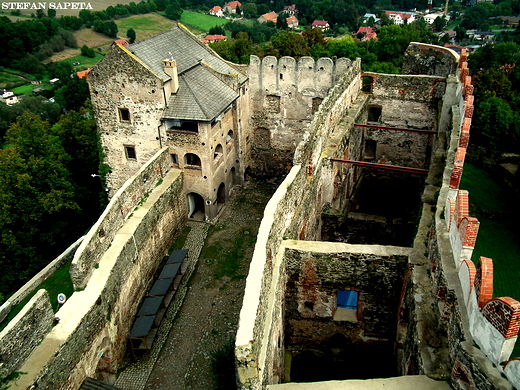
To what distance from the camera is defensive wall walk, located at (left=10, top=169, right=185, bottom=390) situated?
12.7 metres

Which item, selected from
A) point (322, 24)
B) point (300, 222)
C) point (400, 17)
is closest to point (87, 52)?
point (322, 24)

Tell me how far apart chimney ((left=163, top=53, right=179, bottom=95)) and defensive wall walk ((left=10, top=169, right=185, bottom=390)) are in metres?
6.06

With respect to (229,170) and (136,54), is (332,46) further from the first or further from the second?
(136,54)

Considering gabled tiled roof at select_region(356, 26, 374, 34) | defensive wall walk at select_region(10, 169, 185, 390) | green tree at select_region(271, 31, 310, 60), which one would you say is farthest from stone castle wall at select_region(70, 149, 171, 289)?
gabled tiled roof at select_region(356, 26, 374, 34)

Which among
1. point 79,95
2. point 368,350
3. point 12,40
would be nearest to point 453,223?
point 368,350

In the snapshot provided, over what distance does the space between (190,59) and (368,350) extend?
17.0m

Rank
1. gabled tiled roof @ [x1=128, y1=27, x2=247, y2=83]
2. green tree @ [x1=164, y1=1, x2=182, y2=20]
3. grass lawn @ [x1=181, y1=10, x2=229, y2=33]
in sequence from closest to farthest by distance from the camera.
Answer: gabled tiled roof @ [x1=128, y1=27, x2=247, y2=83] → green tree @ [x1=164, y1=1, x2=182, y2=20] → grass lawn @ [x1=181, y1=10, x2=229, y2=33]

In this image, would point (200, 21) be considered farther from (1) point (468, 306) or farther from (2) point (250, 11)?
(1) point (468, 306)

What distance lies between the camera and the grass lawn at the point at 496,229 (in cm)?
2130

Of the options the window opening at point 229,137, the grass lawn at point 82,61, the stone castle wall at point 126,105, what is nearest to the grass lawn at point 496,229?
the window opening at point 229,137

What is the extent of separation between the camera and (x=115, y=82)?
22.0 m

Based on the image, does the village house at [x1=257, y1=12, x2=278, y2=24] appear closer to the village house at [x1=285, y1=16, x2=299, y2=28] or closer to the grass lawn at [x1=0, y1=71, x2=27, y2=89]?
the village house at [x1=285, y1=16, x2=299, y2=28]

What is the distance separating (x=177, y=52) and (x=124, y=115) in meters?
4.40

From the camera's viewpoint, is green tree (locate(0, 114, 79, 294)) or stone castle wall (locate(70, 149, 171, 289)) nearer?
stone castle wall (locate(70, 149, 171, 289))
